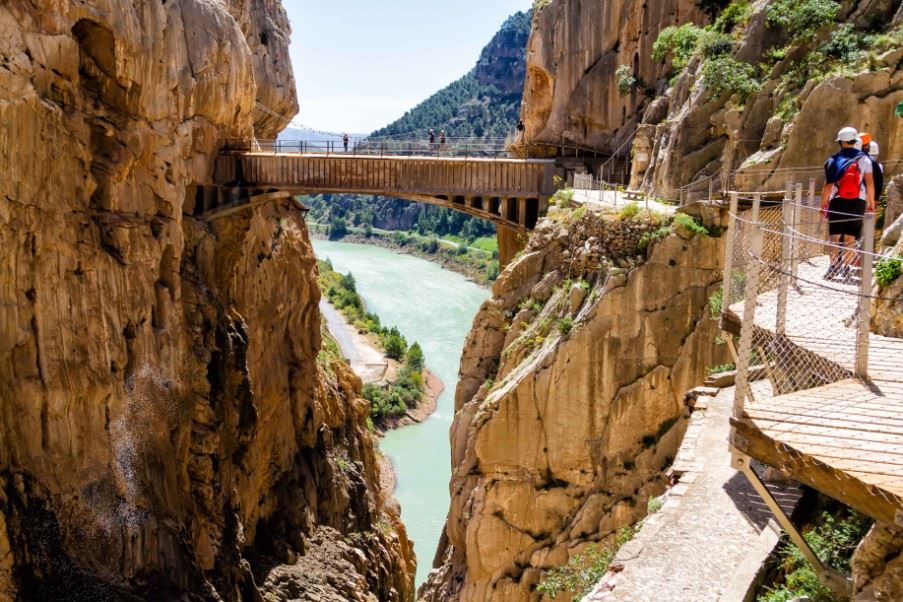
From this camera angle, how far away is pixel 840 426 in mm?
5488

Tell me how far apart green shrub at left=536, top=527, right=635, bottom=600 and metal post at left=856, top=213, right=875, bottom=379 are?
5.67m

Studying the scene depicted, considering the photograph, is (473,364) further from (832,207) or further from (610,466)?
(832,207)

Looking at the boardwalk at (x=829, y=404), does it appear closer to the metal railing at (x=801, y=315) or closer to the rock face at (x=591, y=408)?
the metal railing at (x=801, y=315)

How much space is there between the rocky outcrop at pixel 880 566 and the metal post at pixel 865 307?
1.59 meters

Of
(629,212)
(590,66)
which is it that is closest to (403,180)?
(590,66)

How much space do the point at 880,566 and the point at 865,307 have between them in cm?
185

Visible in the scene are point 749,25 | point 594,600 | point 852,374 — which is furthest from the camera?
point 749,25

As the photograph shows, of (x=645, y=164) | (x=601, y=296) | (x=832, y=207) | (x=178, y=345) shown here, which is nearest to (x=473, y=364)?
(x=601, y=296)

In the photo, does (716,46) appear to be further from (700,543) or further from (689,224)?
(700,543)

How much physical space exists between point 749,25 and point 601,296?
699 centimetres

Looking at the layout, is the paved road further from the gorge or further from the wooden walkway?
the wooden walkway

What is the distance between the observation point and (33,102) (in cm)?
1736

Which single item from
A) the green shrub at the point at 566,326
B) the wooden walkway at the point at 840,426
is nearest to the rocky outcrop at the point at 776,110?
the green shrub at the point at 566,326

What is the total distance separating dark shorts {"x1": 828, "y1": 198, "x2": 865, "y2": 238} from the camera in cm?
969
